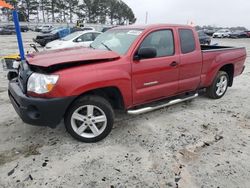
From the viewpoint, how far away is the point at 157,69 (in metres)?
3.98

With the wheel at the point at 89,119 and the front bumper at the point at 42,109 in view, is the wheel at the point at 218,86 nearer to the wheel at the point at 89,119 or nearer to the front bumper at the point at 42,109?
the wheel at the point at 89,119

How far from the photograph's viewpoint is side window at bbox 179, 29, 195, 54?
4448 mm

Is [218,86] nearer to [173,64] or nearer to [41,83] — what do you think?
[173,64]

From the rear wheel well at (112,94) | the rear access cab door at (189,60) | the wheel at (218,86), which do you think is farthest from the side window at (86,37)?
Result: the rear wheel well at (112,94)

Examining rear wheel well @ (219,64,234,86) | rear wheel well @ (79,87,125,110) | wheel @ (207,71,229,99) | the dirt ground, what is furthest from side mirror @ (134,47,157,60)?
rear wheel well @ (219,64,234,86)

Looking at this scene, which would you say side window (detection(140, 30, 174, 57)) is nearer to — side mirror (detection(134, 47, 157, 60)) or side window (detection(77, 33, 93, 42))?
side mirror (detection(134, 47, 157, 60))

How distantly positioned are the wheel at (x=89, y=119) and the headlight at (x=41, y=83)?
0.46 meters

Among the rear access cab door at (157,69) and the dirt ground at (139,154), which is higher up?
the rear access cab door at (157,69)

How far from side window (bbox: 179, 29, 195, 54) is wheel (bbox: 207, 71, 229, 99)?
1273 millimetres

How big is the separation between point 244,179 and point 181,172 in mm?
737

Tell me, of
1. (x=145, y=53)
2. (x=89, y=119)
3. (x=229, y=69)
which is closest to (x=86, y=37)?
(x=229, y=69)

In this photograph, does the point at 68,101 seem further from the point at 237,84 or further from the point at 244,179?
the point at 237,84

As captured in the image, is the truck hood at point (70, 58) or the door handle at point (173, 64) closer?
the truck hood at point (70, 58)

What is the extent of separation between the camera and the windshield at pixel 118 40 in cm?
386
